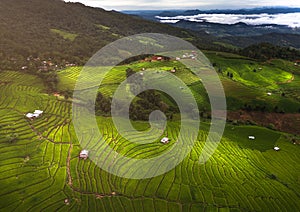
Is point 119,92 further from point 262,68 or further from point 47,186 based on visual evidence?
point 262,68

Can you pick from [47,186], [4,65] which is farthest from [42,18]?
[47,186]

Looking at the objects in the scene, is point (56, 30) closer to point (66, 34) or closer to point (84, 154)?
point (66, 34)

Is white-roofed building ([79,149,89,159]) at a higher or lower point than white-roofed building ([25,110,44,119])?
lower

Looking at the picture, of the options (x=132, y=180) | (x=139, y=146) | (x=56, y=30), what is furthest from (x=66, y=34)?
(x=132, y=180)

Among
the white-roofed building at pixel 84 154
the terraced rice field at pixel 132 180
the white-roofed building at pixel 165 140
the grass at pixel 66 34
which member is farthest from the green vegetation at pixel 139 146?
the grass at pixel 66 34

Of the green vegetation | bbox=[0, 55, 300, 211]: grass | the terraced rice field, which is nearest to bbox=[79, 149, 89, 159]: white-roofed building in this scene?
the terraced rice field

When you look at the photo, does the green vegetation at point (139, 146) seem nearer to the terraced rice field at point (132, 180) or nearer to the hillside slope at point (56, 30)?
the terraced rice field at point (132, 180)

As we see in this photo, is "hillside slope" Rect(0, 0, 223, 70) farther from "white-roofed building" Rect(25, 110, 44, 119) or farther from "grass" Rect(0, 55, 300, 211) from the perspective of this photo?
"grass" Rect(0, 55, 300, 211)
